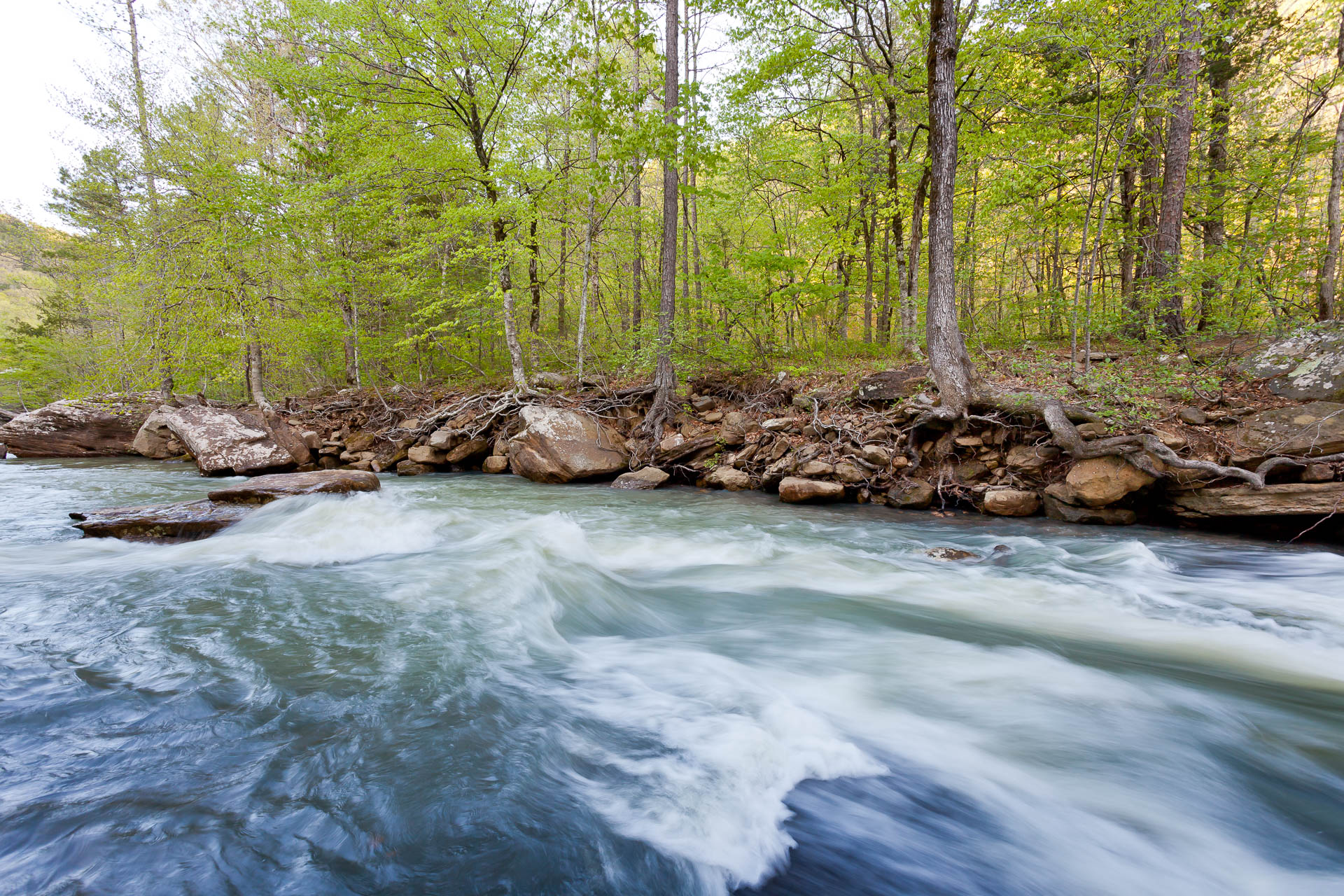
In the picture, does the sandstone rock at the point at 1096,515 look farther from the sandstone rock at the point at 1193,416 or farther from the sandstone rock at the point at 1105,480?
the sandstone rock at the point at 1193,416

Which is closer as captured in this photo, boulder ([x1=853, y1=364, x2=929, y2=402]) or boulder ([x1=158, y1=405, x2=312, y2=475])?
boulder ([x1=853, y1=364, x2=929, y2=402])

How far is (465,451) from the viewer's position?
1216 cm

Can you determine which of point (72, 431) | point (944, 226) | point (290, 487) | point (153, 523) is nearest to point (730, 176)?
point (944, 226)

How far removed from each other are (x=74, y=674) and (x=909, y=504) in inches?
322

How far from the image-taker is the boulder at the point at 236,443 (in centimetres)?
1097

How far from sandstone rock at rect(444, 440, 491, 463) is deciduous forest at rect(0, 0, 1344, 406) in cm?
157

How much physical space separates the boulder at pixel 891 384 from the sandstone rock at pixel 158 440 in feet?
52.6

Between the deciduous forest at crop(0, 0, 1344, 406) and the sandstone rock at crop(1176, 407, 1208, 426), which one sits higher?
the deciduous forest at crop(0, 0, 1344, 406)

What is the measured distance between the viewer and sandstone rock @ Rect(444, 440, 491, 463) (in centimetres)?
1213

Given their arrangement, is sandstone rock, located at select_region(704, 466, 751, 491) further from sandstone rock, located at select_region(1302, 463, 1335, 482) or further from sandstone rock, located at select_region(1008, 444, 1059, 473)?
sandstone rock, located at select_region(1302, 463, 1335, 482)

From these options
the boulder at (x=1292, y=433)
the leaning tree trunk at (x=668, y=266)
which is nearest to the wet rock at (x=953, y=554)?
the boulder at (x=1292, y=433)

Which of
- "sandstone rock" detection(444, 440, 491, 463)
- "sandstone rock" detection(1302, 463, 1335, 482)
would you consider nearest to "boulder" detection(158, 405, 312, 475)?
A: "sandstone rock" detection(444, 440, 491, 463)

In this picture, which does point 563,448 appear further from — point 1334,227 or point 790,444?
point 1334,227

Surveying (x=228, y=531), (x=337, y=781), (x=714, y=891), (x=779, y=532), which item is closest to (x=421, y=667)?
(x=337, y=781)
